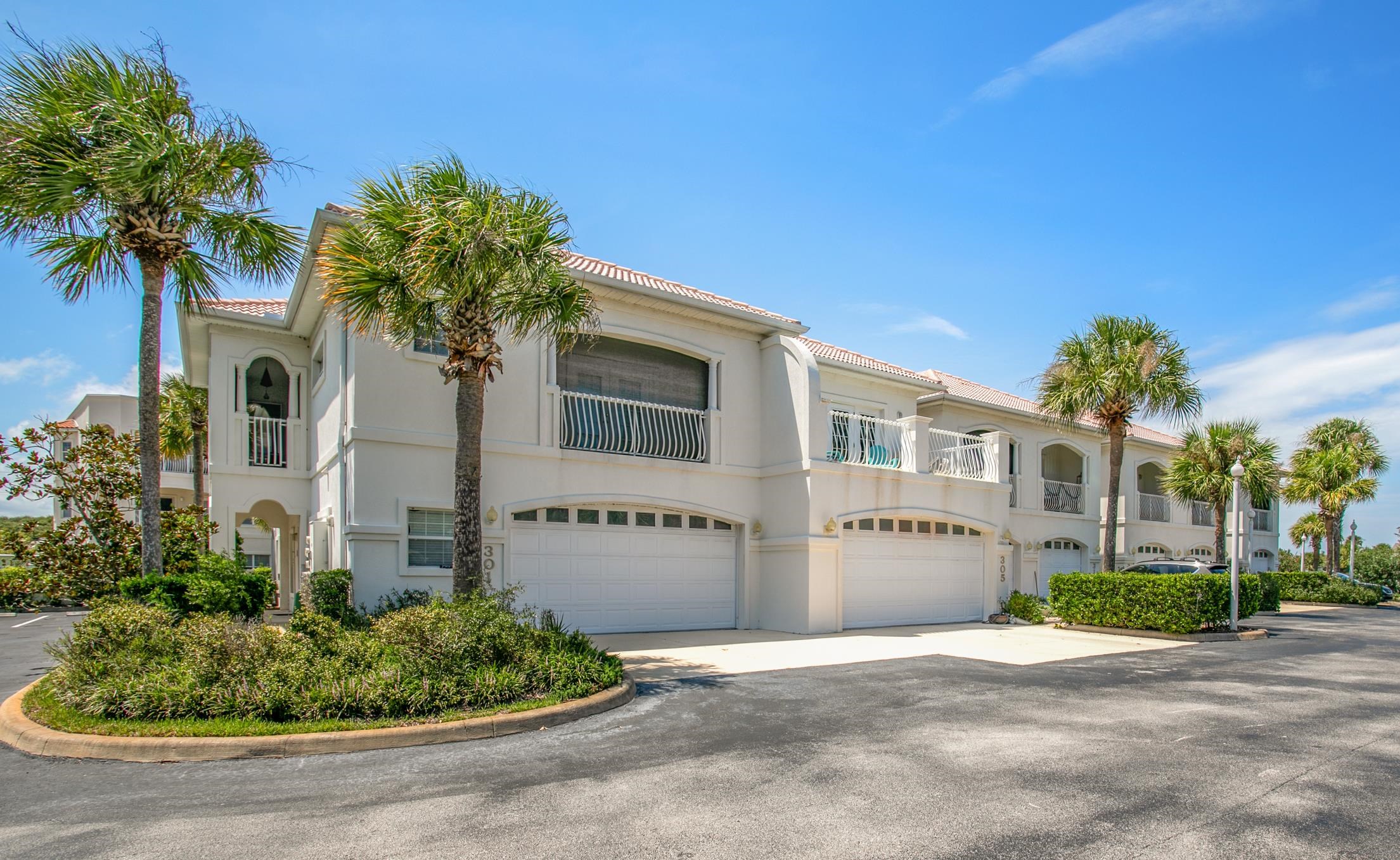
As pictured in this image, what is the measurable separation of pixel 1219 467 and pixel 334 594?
2736 cm

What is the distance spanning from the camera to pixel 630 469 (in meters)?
15.2

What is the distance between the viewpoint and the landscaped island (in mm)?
7285

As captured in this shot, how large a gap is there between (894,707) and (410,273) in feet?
24.6

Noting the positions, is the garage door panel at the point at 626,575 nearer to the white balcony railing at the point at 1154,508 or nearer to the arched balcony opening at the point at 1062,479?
the arched balcony opening at the point at 1062,479

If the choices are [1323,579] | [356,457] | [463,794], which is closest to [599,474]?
[356,457]

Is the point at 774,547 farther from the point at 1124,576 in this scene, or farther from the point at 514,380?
the point at 1124,576

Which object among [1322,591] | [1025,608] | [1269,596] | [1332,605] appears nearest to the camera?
[1025,608]

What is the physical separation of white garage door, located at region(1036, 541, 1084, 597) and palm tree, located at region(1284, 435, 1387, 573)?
51.5ft

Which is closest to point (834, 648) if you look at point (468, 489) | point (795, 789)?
point (468, 489)

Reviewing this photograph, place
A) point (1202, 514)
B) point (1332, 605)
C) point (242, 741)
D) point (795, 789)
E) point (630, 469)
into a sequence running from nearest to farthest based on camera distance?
point (795, 789)
point (242, 741)
point (630, 469)
point (1332, 605)
point (1202, 514)

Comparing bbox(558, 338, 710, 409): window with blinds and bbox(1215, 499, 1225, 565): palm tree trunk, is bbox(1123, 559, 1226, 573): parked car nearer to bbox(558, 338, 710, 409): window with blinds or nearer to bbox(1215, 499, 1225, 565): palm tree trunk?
bbox(1215, 499, 1225, 565): palm tree trunk

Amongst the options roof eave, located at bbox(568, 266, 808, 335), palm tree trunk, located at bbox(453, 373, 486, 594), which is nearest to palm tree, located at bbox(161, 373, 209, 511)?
roof eave, located at bbox(568, 266, 808, 335)

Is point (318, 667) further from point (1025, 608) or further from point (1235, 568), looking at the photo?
point (1235, 568)

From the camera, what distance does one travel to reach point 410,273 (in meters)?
10.1
